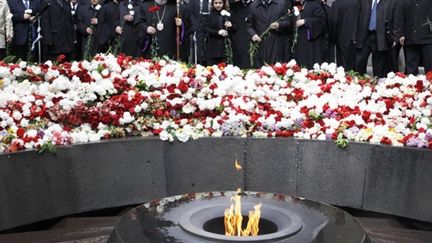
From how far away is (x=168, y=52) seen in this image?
1226 centimetres

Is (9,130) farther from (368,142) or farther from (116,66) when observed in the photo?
(368,142)

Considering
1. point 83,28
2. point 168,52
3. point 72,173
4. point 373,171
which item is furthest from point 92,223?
point 83,28

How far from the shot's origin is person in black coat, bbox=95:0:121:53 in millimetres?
14078

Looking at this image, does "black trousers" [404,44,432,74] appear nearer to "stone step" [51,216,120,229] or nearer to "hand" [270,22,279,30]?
"hand" [270,22,279,30]

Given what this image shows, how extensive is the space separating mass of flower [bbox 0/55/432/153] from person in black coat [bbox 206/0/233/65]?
4820 mm

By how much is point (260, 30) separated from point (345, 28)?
1.61 meters

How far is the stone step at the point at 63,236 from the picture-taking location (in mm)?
4504

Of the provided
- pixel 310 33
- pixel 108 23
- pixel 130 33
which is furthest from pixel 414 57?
pixel 108 23

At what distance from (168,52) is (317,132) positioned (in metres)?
6.82

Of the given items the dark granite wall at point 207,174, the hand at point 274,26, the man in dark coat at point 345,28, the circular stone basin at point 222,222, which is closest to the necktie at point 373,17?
the man in dark coat at point 345,28

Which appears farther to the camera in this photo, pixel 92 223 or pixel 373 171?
pixel 373 171

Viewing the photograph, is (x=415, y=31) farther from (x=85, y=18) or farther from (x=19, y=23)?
(x=85, y=18)

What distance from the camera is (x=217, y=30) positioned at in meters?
12.3

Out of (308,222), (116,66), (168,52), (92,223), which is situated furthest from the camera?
(168,52)
